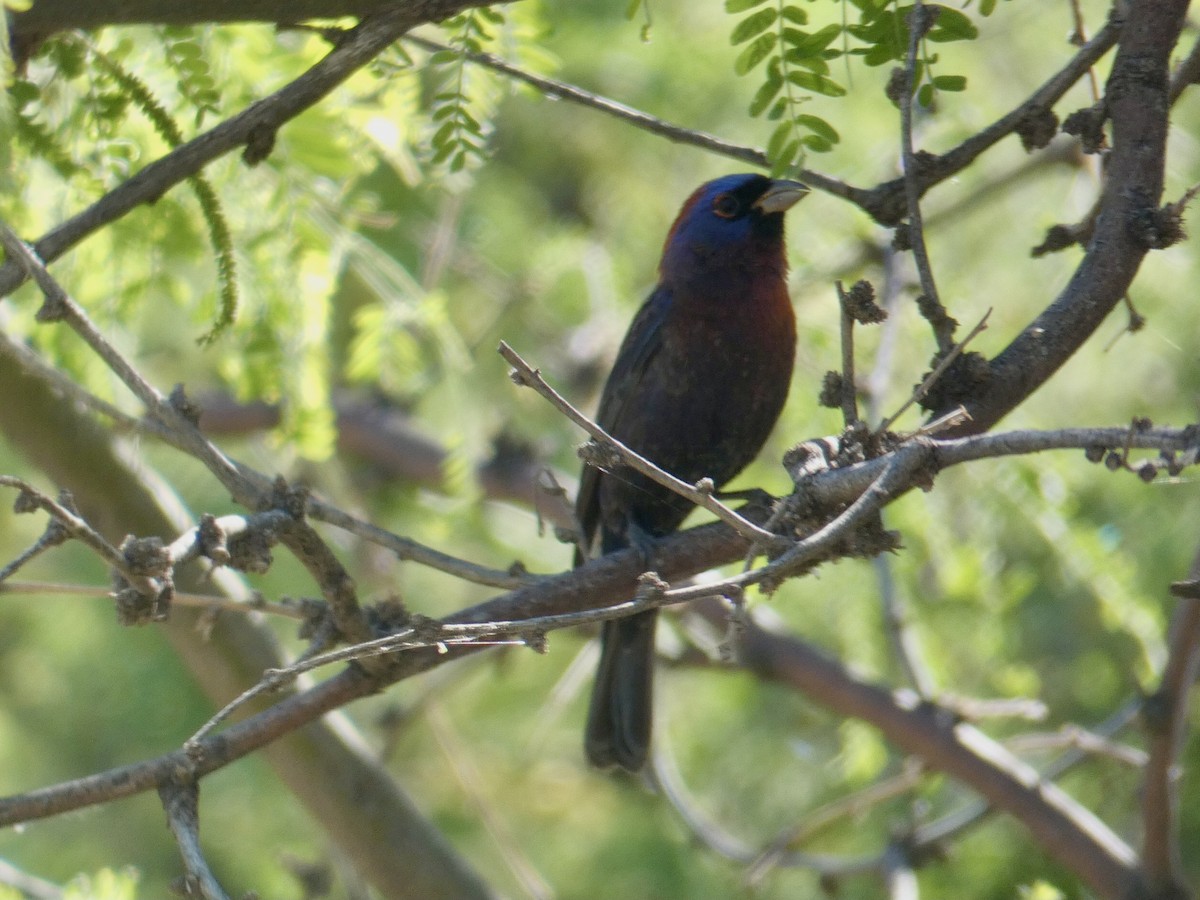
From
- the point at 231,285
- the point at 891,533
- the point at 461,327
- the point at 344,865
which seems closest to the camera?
the point at 891,533

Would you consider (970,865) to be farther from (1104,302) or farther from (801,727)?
(1104,302)

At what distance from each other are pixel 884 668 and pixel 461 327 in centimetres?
260

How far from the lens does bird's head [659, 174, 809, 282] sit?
431 cm

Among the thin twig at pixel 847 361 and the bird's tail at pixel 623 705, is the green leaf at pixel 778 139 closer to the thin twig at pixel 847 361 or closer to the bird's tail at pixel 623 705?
the thin twig at pixel 847 361

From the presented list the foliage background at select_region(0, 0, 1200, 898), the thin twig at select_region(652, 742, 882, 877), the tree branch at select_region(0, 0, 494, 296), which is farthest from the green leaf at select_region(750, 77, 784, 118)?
the thin twig at select_region(652, 742, 882, 877)

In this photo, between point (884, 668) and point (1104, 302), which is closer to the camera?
point (1104, 302)

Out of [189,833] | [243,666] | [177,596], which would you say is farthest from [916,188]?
[243,666]

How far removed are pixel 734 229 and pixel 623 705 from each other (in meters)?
1.54

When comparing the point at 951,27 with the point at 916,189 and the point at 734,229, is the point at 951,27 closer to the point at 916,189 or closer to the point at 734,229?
the point at 916,189

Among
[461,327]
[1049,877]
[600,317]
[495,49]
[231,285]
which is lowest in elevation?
[1049,877]

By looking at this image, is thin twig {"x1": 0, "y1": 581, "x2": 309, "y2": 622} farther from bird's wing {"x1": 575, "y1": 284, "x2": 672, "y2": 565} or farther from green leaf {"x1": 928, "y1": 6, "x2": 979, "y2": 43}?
bird's wing {"x1": 575, "y1": 284, "x2": 672, "y2": 565}

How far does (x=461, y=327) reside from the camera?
6.79 m

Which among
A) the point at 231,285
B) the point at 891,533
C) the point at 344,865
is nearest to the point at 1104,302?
the point at 891,533

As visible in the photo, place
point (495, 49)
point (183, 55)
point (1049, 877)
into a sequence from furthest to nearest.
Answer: point (1049, 877) → point (495, 49) → point (183, 55)
